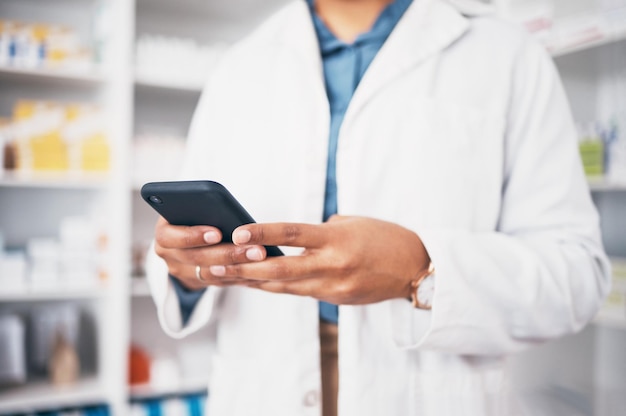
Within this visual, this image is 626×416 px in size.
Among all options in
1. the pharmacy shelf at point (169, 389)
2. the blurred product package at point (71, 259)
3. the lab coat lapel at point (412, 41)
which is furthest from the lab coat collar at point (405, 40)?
the pharmacy shelf at point (169, 389)

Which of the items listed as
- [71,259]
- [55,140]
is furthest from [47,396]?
[55,140]

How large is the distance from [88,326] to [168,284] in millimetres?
1930

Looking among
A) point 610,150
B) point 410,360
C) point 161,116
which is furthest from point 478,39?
point 161,116

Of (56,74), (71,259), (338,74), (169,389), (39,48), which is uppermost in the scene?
(39,48)

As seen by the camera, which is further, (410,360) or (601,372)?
(601,372)

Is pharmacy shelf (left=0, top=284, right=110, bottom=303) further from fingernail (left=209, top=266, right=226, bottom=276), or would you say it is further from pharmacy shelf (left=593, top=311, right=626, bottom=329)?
pharmacy shelf (left=593, top=311, right=626, bottom=329)

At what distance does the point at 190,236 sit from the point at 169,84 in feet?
6.22

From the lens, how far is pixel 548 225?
2.96ft

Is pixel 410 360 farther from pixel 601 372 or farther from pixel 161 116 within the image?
pixel 161 116

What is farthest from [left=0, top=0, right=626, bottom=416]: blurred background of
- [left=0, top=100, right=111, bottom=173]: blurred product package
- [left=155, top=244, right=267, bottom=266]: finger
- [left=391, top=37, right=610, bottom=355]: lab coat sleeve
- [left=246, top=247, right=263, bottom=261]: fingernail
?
[left=246, top=247, right=263, bottom=261]: fingernail

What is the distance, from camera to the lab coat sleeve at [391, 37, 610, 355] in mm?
808

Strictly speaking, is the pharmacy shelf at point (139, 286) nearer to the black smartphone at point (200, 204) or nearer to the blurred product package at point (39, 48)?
the blurred product package at point (39, 48)

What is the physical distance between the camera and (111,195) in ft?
7.72

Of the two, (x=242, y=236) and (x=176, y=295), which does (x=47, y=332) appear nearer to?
(x=176, y=295)
